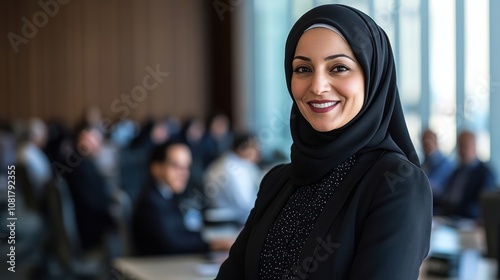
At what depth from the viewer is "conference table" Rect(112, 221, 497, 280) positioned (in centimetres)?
365

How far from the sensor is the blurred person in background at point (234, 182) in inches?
264

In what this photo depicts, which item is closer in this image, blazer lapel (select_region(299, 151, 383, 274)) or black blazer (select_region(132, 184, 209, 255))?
blazer lapel (select_region(299, 151, 383, 274))

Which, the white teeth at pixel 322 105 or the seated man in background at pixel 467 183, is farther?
the seated man in background at pixel 467 183

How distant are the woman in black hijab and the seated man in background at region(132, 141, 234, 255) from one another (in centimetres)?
289

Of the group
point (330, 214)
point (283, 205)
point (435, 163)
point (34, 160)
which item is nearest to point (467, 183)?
point (435, 163)

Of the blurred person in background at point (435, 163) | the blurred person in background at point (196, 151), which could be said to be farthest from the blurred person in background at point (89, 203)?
the blurred person in background at point (435, 163)

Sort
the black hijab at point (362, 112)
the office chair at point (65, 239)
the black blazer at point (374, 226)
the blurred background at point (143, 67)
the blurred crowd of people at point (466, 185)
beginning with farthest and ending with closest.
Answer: the blurred background at point (143, 67), the blurred crowd of people at point (466, 185), the office chair at point (65, 239), the black hijab at point (362, 112), the black blazer at point (374, 226)

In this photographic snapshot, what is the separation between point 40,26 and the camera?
13.1m

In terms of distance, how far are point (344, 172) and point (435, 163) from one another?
6156 mm

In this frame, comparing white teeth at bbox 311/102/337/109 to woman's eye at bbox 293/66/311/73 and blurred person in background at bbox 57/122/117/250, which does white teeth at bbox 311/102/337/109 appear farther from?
blurred person in background at bbox 57/122/117/250

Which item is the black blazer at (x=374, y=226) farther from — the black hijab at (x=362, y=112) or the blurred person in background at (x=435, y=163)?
the blurred person in background at (x=435, y=163)

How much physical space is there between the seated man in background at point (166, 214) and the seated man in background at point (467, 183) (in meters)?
2.40

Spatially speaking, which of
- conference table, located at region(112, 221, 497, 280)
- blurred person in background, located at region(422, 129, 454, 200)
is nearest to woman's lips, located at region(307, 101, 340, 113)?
conference table, located at region(112, 221, 497, 280)

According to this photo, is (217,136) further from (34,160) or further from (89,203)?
(89,203)
